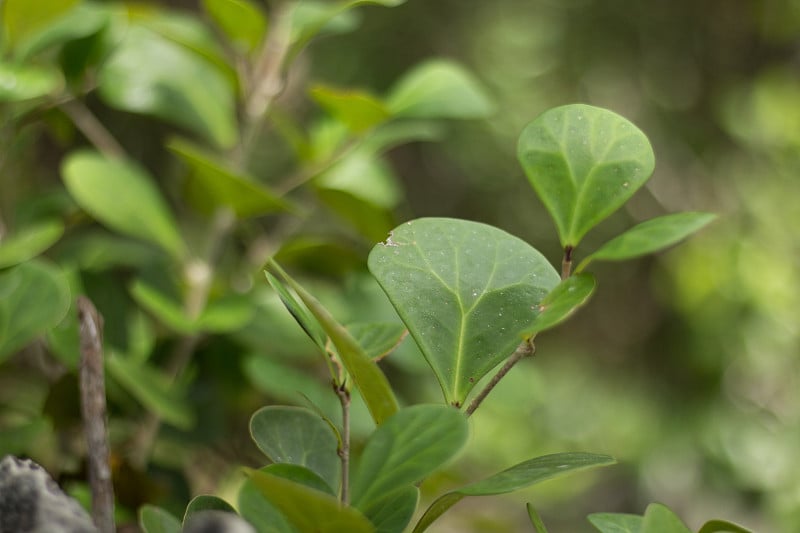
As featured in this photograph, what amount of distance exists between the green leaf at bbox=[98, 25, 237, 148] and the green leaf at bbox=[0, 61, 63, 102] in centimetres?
8

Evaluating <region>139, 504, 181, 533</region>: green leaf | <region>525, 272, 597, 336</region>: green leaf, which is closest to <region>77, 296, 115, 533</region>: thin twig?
<region>139, 504, 181, 533</region>: green leaf

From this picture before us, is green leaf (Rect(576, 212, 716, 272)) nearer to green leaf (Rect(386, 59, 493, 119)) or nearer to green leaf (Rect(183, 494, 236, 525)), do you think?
green leaf (Rect(183, 494, 236, 525))

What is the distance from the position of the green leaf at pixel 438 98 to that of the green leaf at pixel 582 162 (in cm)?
23

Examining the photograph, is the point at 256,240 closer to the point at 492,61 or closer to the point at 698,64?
the point at 492,61

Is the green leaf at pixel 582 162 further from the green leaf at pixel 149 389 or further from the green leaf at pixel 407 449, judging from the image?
the green leaf at pixel 149 389

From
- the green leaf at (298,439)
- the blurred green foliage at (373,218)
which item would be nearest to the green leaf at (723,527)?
the green leaf at (298,439)

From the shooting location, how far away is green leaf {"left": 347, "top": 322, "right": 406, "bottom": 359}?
28cm

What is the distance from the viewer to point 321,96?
0.49 metres

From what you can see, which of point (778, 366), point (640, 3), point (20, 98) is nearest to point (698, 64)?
point (640, 3)

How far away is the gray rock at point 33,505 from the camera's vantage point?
0.20m

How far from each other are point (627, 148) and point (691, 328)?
1.40m

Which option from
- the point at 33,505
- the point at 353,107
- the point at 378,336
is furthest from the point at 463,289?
the point at 353,107

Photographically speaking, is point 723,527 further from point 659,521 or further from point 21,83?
point 21,83

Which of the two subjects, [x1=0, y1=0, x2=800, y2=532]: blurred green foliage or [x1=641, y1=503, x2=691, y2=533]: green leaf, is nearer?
[x1=641, y1=503, x2=691, y2=533]: green leaf
